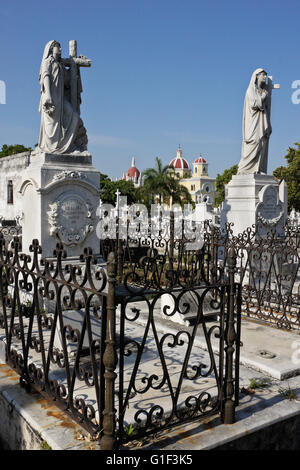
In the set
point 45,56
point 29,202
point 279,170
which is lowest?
point 29,202

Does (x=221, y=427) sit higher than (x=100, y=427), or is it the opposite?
(x=100, y=427)

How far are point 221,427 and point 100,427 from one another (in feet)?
3.15

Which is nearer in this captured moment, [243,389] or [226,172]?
[243,389]

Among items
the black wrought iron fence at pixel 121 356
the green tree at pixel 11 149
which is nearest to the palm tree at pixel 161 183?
the green tree at pixel 11 149

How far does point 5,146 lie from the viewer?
42.8 m

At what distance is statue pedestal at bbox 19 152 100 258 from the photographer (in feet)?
24.1

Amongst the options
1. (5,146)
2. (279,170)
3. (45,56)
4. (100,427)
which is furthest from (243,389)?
(5,146)

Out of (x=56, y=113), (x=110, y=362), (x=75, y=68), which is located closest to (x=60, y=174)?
(x=56, y=113)

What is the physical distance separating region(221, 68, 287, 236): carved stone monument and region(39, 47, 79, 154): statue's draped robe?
4.67 m

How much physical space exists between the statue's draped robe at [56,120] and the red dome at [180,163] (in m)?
78.6

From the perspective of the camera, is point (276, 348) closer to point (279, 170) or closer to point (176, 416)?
point (176, 416)

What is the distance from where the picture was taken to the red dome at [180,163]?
8554 centimetres

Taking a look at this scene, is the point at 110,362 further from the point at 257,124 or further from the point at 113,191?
the point at 113,191

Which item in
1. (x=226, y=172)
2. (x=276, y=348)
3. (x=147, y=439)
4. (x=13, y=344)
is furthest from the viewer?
(x=226, y=172)
